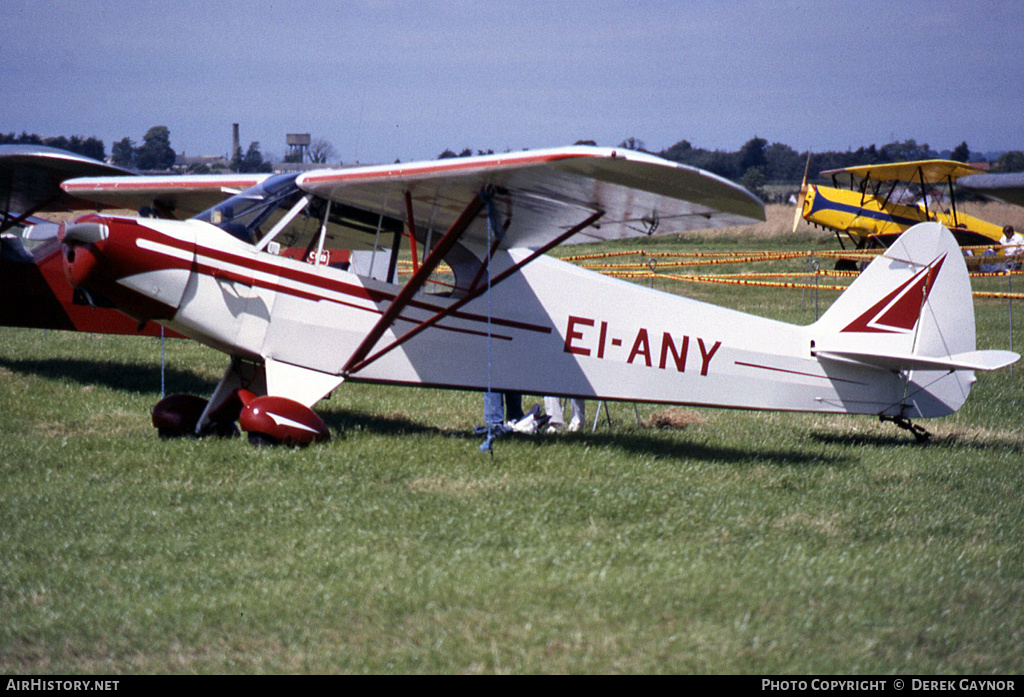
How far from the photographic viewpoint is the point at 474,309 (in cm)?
777

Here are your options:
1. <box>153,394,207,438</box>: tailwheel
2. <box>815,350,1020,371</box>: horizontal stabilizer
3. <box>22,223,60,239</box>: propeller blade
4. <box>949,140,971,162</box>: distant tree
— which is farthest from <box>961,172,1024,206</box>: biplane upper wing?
<box>949,140,971,162</box>: distant tree

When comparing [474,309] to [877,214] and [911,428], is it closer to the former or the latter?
[911,428]

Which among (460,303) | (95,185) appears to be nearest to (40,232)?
(95,185)

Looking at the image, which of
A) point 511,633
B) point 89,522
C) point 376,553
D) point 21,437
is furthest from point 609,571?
point 21,437

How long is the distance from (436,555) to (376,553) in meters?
0.32

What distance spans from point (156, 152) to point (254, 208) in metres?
83.2

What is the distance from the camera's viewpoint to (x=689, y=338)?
26.0ft

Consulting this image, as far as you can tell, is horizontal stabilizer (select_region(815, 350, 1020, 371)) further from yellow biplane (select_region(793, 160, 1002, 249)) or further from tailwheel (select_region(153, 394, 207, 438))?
yellow biplane (select_region(793, 160, 1002, 249))

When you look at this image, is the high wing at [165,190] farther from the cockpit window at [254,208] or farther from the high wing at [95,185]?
the cockpit window at [254,208]

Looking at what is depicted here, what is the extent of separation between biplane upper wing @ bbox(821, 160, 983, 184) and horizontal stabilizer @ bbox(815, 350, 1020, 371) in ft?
70.3

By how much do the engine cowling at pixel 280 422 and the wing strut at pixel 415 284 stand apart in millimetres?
569

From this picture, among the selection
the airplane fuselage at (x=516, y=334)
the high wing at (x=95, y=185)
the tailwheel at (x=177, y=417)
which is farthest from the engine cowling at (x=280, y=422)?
the high wing at (x=95, y=185)

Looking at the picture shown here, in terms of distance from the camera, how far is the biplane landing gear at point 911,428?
27.4 feet

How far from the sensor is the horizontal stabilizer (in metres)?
7.72
